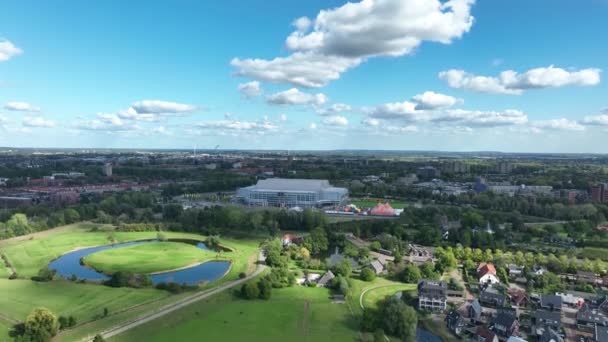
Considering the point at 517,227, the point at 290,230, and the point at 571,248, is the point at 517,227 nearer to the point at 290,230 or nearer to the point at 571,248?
the point at 571,248

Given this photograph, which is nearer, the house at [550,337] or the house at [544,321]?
the house at [550,337]

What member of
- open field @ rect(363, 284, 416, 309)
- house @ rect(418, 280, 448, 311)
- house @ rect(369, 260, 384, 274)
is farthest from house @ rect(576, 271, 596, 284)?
house @ rect(369, 260, 384, 274)

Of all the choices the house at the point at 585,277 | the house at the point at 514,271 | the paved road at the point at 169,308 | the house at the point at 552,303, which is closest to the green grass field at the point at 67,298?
the paved road at the point at 169,308

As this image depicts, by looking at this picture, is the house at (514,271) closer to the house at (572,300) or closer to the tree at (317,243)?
the house at (572,300)

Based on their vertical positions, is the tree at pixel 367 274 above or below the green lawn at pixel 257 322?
above

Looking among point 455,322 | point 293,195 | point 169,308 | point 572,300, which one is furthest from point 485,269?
point 293,195

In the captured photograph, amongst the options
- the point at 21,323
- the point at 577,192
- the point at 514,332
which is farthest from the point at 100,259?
the point at 577,192

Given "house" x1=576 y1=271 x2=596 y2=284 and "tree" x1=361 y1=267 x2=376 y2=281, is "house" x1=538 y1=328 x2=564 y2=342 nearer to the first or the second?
"house" x1=576 y1=271 x2=596 y2=284
